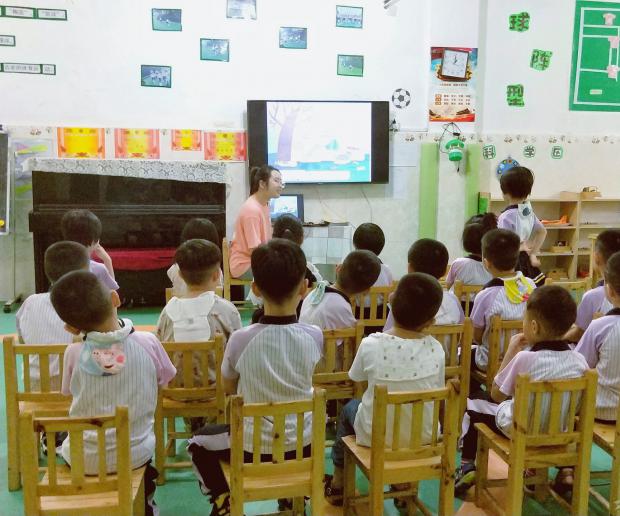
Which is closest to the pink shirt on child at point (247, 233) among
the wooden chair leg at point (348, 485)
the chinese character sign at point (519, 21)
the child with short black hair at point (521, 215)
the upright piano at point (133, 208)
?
the upright piano at point (133, 208)

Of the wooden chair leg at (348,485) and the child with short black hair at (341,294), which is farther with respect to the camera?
the child with short black hair at (341,294)

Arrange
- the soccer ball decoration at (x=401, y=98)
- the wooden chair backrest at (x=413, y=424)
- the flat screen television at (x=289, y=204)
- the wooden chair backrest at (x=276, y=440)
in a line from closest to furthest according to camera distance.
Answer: the wooden chair backrest at (x=276, y=440)
the wooden chair backrest at (x=413, y=424)
the flat screen television at (x=289, y=204)
the soccer ball decoration at (x=401, y=98)

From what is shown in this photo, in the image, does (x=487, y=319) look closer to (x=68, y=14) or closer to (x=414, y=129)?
(x=414, y=129)

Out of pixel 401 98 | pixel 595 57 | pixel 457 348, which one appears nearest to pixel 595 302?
pixel 457 348

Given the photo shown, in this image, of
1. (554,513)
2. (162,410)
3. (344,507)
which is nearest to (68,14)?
(162,410)

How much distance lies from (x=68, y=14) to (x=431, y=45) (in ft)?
10.8

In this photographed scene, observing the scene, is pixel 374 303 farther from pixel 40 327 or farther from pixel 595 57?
pixel 595 57

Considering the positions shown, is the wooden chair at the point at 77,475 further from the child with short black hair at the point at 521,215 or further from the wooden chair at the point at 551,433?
the child with short black hair at the point at 521,215

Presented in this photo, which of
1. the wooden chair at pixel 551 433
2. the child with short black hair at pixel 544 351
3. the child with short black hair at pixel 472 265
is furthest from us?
the child with short black hair at pixel 472 265

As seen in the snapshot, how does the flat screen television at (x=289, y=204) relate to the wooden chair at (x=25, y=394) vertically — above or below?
above

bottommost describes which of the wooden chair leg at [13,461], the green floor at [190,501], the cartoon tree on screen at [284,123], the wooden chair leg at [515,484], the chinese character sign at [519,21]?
the green floor at [190,501]

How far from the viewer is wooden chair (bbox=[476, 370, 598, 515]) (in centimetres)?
191

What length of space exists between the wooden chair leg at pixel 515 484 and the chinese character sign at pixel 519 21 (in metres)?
5.32

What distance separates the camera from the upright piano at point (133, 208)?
5.19 m
